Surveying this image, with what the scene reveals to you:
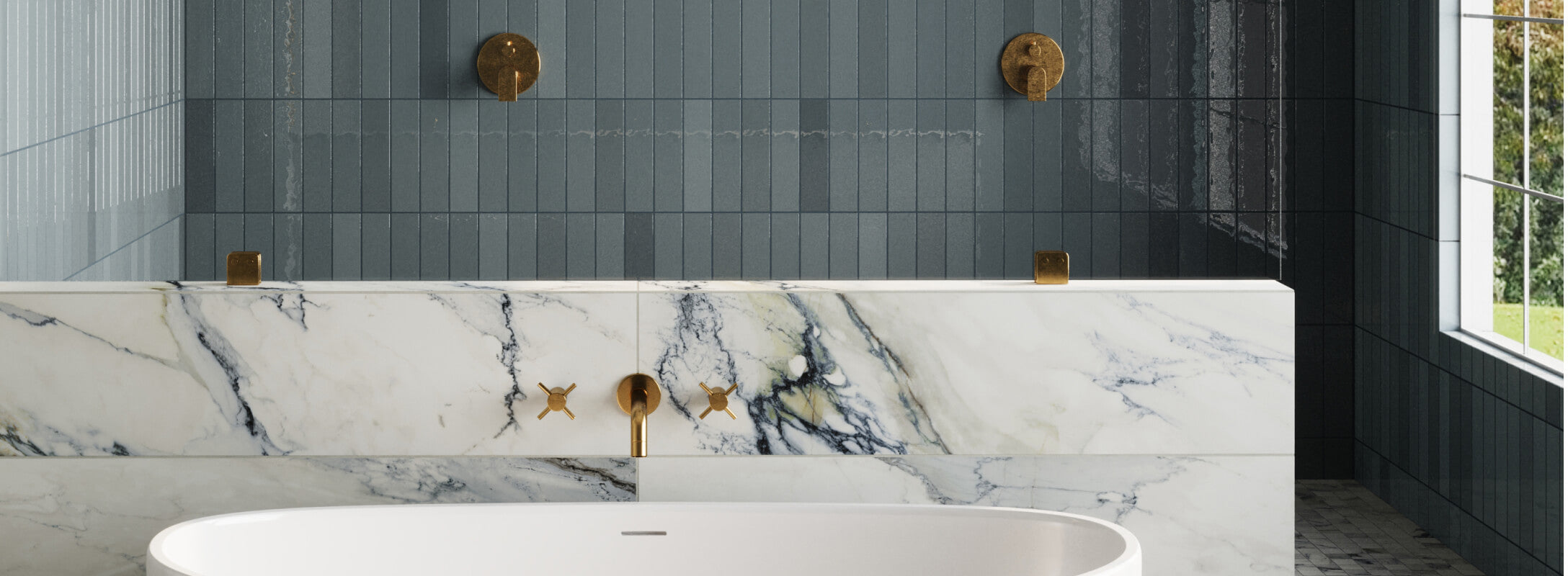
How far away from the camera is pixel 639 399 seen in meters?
2.23

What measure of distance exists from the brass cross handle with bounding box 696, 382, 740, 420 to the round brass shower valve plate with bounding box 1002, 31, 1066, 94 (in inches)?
30.1

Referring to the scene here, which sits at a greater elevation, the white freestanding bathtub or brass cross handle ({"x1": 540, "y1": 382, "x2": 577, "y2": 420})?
brass cross handle ({"x1": 540, "y1": 382, "x2": 577, "y2": 420})

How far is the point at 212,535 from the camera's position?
207 cm

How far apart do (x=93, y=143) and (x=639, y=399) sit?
109 cm

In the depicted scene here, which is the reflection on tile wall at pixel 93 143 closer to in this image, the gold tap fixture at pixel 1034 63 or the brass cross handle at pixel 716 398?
the brass cross handle at pixel 716 398

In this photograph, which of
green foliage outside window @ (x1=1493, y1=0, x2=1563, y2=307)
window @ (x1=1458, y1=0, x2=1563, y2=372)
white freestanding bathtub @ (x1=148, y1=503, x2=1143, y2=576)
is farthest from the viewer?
green foliage outside window @ (x1=1493, y1=0, x2=1563, y2=307)

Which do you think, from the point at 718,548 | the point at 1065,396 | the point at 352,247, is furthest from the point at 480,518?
the point at 1065,396

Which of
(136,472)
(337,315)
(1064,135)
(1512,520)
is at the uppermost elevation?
(1064,135)

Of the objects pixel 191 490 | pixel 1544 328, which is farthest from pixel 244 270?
pixel 1544 328

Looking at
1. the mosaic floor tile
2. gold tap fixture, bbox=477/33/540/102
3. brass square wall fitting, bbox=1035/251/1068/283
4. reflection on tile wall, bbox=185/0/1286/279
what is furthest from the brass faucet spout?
the mosaic floor tile

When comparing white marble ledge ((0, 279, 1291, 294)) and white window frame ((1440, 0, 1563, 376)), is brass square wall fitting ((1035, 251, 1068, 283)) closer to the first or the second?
white marble ledge ((0, 279, 1291, 294))

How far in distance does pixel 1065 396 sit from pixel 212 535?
1.40 metres

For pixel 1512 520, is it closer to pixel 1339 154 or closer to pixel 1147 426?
pixel 1339 154

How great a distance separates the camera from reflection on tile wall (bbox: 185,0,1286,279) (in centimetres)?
239
